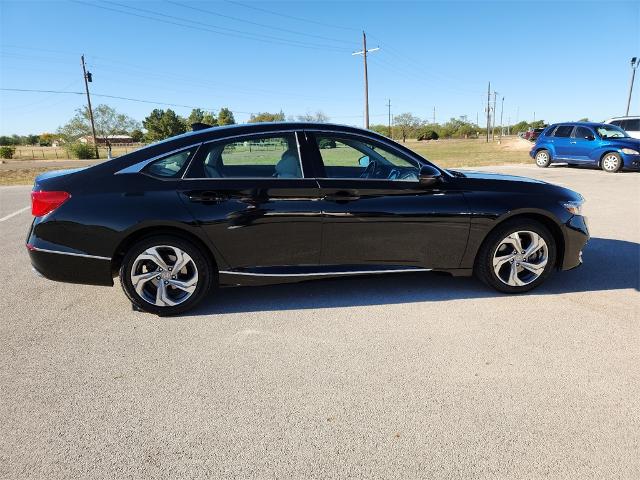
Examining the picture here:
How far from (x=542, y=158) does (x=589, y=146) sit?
72.9 inches

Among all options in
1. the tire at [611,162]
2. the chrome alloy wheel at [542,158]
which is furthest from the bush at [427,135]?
the tire at [611,162]

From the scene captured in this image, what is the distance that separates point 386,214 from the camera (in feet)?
11.9

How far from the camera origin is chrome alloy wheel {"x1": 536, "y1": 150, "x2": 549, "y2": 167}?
53.9 feet

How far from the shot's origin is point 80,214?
335 centimetres

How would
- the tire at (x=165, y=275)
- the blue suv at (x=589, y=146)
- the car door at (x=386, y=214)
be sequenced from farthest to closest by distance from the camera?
the blue suv at (x=589, y=146)
the car door at (x=386, y=214)
the tire at (x=165, y=275)

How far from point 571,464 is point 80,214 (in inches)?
140

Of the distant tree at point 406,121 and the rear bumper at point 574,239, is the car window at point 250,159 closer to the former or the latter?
the rear bumper at point 574,239

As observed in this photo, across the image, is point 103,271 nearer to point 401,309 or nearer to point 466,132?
point 401,309

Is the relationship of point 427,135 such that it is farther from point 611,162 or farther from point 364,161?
point 364,161

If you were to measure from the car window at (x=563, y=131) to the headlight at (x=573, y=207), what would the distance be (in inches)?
546

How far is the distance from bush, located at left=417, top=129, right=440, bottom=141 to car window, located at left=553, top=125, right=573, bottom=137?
263ft

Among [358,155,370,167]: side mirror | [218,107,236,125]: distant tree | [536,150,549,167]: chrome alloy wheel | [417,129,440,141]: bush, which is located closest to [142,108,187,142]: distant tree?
[218,107,236,125]: distant tree

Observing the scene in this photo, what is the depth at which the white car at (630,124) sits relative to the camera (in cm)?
1702

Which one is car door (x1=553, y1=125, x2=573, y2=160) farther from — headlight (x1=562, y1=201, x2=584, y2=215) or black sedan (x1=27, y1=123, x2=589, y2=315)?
black sedan (x1=27, y1=123, x2=589, y2=315)
